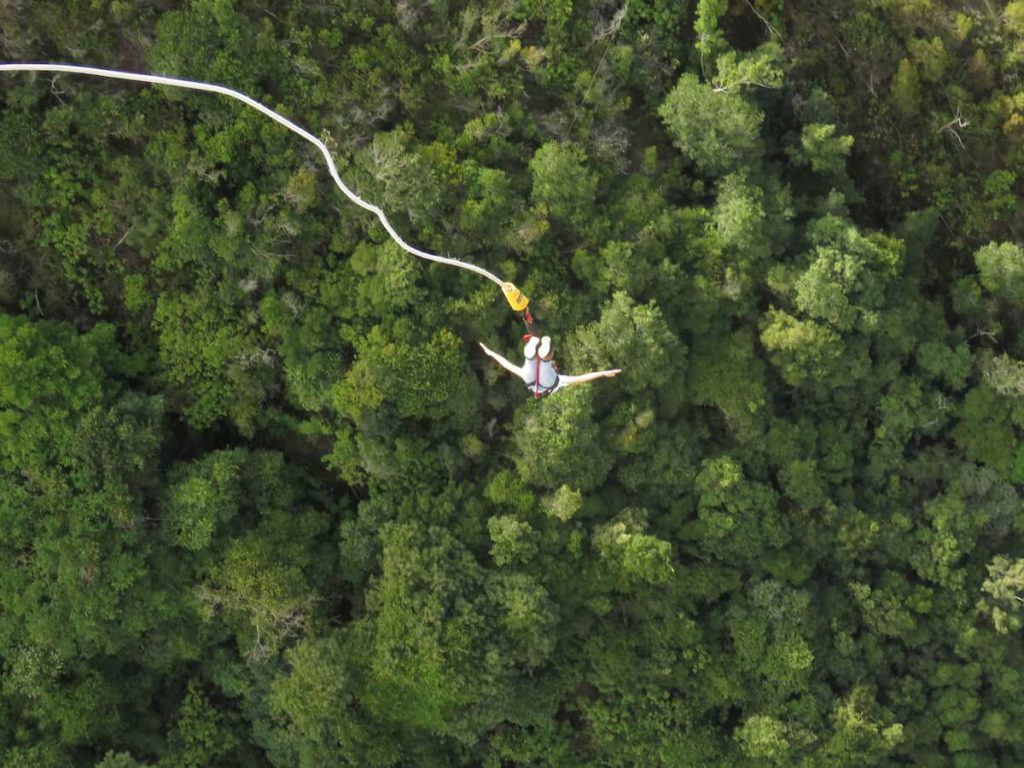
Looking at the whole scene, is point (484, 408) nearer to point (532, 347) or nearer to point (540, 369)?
point (540, 369)

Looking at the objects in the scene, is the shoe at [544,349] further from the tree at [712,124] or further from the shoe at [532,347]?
the tree at [712,124]

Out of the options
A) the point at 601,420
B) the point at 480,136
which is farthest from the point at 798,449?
the point at 480,136

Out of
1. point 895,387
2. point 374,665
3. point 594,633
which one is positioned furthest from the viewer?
point 895,387

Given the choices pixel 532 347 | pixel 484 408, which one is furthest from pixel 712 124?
pixel 532 347

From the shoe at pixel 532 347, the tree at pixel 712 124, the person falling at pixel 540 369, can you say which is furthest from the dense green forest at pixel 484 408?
the shoe at pixel 532 347

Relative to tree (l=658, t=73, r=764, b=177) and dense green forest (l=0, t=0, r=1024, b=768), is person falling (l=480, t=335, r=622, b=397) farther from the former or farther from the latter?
tree (l=658, t=73, r=764, b=177)

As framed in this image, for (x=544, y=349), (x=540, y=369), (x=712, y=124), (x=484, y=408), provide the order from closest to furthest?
1. (x=544, y=349)
2. (x=540, y=369)
3. (x=712, y=124)
4. (x=484, y=408)

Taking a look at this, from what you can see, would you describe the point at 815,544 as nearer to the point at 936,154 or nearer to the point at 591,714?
the point at 591,714

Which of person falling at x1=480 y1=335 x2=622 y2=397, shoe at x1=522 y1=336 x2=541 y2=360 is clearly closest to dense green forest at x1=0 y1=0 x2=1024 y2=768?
person falling at x1=480 y1=335 x2=622 y2=397
